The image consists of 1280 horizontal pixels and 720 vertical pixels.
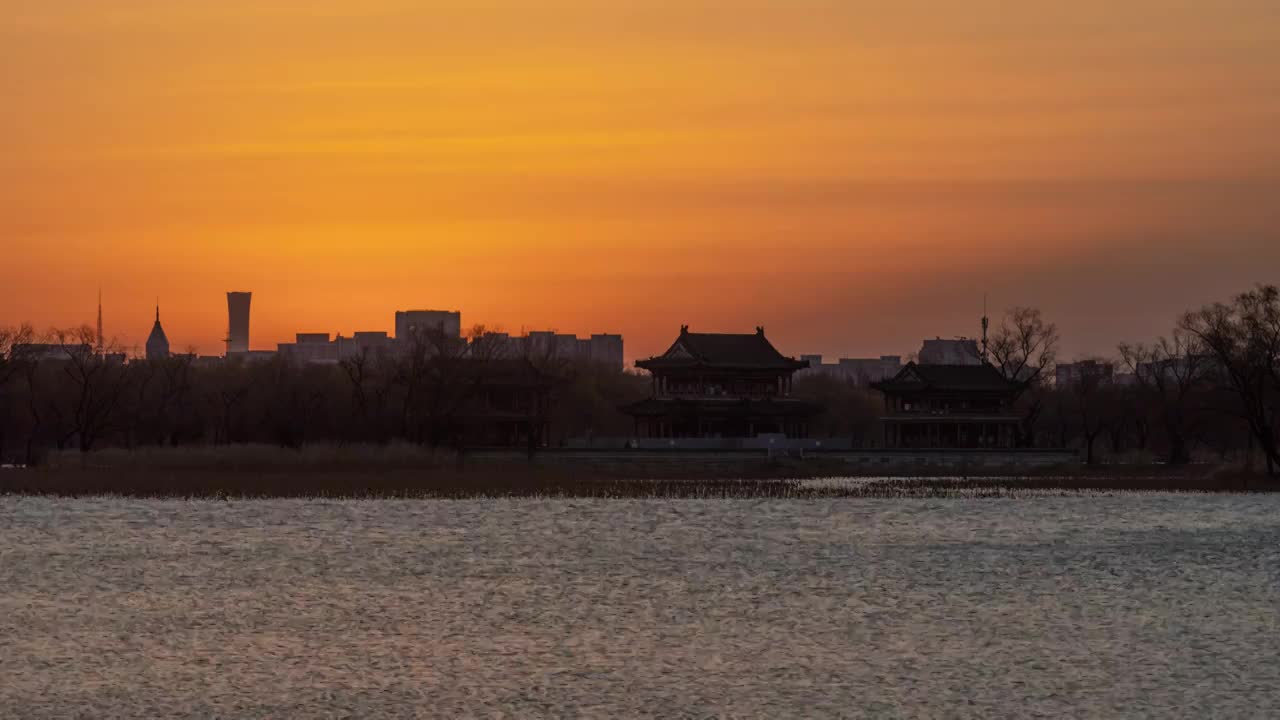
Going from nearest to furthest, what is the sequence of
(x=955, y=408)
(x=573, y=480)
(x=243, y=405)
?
(x=573, y=480) < (x=243, y=405) < (x=955, y=408)

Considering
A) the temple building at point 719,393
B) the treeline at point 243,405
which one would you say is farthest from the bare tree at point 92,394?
the temple building at point 719,393

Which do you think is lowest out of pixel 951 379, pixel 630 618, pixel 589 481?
pixel 630 618

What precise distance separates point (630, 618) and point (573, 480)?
45.0m

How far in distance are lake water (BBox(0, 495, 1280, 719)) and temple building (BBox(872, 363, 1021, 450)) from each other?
52.8m

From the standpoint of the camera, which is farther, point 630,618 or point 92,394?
point 92,394

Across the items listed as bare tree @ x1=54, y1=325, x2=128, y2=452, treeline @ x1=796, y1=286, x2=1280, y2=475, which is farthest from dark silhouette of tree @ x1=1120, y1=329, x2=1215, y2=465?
bare tree @ x1=54, y1=325, x2=128, y2=452

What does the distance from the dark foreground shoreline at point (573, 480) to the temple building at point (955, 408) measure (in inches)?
570

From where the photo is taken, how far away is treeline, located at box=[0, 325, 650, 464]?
94.7m

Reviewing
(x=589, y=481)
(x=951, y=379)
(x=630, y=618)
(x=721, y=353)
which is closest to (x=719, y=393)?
(x=721, y=353)

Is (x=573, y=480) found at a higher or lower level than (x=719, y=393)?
lower

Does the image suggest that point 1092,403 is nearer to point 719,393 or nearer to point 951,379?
point 951,379

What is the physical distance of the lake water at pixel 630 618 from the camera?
23000 mm

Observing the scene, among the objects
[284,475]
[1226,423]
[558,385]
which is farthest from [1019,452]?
[284,475]

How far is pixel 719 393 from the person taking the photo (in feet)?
338
